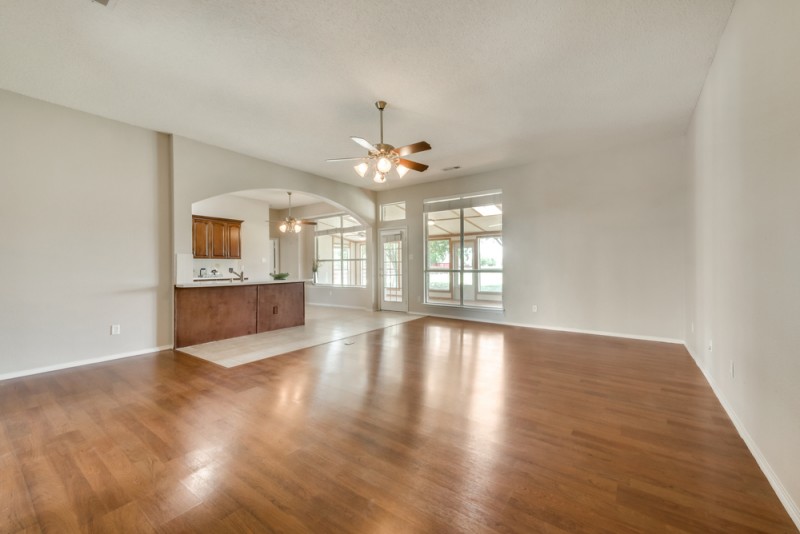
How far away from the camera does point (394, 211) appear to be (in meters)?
8.38

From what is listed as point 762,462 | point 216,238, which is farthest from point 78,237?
point 762,462

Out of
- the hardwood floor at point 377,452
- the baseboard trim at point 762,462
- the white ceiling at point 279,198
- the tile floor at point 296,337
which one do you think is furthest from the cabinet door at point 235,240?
the baseboard trim at point 762,462

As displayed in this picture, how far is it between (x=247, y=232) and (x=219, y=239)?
86 cm

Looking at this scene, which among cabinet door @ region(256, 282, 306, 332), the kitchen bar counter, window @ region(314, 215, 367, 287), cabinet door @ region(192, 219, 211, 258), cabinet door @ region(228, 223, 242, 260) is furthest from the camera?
window @ region(314, 215, 367, 287)

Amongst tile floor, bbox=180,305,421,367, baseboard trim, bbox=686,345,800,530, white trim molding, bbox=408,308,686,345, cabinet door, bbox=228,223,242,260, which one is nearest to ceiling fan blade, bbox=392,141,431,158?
tile floor, bbox=180,305,421,367

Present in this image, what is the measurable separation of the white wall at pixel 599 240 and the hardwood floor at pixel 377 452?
1642 millimetres

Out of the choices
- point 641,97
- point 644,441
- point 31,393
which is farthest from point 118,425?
point 641,97

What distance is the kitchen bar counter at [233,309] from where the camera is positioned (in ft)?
16.1

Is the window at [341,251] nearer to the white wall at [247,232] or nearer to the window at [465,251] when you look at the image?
the white wall at [247,232]

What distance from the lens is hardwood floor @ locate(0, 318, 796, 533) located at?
157 centimetres

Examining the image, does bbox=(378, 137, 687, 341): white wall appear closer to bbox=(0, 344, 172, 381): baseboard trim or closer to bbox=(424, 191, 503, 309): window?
bbox=(424, 191, 503, 309): window

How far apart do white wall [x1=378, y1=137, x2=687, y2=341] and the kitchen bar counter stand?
395cm

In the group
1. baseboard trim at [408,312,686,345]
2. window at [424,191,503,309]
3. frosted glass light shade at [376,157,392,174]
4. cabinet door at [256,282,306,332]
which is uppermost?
frosted glass light shade at [376,157,392,174]

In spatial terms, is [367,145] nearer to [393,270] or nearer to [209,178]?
[209,178]
